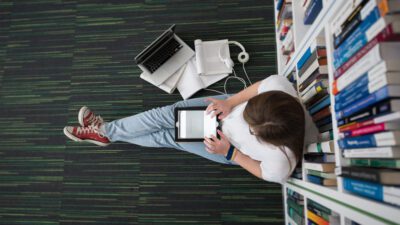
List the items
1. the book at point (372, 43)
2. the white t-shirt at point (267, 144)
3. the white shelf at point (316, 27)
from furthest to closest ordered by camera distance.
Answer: the white t-shirt at point (267, 144), the white shelf at point (316, 27), the book at point (372, 43)

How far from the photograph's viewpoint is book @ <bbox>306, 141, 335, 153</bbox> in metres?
0.86

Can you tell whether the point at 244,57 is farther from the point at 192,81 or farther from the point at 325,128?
the point at 325,128

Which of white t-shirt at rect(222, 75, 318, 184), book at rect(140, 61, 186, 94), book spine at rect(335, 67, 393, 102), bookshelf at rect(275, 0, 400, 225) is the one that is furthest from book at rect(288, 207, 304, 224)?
book at rect(140, 61, 186, 94)

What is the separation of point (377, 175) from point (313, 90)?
0.44 meters

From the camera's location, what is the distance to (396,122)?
60 centimetres

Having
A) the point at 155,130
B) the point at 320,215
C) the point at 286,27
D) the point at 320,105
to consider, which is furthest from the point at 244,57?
the point at 320,215

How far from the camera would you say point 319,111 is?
3.25 feet

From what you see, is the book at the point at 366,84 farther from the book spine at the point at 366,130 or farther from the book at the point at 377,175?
the book at the point at 377,175

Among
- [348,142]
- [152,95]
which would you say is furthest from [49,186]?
[348,142]

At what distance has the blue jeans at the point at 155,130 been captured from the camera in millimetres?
1399

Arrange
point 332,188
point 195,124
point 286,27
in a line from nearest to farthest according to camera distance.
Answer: point 332,188 < point 195,124 < point 286,27

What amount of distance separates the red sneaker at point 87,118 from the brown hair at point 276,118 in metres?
1.03

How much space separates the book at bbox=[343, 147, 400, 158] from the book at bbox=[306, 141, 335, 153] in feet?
0.30

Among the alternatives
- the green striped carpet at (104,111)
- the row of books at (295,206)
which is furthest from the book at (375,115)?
the green striped carpet at (104,111)
